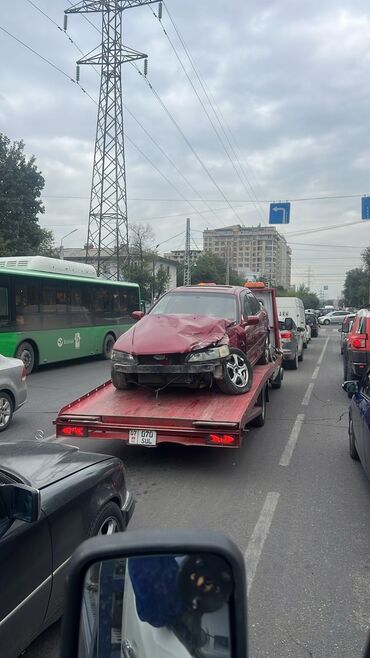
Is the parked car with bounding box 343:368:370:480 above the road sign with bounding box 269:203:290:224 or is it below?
below

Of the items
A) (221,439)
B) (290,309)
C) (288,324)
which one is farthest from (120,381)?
(290,309)

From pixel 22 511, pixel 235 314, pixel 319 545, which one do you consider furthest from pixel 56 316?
pixel 22 511

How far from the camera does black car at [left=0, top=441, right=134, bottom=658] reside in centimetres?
250

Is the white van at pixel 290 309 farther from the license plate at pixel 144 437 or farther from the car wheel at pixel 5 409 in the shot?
the license plate at pixel 144 437

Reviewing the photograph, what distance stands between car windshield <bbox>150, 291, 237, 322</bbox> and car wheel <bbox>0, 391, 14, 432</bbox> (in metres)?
2.69

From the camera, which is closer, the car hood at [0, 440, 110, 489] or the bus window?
the car hood at [0, 440, 110, 489]

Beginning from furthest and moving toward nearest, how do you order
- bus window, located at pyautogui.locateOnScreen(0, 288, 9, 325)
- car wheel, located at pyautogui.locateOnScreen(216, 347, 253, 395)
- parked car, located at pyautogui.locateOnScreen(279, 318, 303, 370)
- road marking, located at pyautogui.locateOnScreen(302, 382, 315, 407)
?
parked car, located at pyautogui.locateOnScreen(279, 318, 303, 370)
bus window, located at pyautogui.locateOnScreen(0, 288, 9, 325)
road marking, located at pyautogui.locateOnScreen(302, 382, 315, 407)
car wheel, located at pyautogui.locateOnScreen(216, 347, 253, 395)

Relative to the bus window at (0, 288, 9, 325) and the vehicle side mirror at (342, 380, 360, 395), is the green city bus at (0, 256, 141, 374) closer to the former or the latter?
the bus window at (0, 288, 9, 325)

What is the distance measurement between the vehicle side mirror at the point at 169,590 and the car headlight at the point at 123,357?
5.14 metres

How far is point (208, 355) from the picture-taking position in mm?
6438

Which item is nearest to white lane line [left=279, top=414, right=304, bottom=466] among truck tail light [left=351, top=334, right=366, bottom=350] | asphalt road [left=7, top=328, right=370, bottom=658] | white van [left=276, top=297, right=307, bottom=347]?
asphalt road [left=7, top=328, right=370, bottom=658]

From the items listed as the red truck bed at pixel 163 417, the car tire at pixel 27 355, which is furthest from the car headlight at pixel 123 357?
the car tire at pixel 27 355

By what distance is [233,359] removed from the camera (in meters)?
6.84

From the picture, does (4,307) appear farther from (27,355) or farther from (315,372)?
(315,372)
